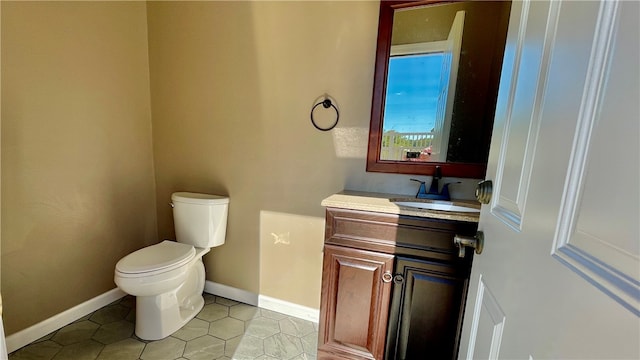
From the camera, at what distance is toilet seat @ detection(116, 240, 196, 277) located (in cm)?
139

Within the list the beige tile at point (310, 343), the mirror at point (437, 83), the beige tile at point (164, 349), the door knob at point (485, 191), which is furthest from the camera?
the beige tile at point (310, 343)

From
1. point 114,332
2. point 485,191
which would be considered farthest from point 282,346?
point 485,191

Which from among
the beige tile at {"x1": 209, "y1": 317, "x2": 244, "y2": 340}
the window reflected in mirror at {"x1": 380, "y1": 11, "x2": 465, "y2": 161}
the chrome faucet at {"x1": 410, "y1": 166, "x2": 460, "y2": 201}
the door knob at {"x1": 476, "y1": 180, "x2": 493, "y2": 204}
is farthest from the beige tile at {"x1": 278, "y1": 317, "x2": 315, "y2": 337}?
the door knob at {"x1": 476, "y1": 180, "x2": 493, "y2": 204}

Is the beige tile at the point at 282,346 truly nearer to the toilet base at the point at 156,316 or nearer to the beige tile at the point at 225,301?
the beige tile at the point at 225,301

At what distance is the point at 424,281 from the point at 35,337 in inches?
83.1

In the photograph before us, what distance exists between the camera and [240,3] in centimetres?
167

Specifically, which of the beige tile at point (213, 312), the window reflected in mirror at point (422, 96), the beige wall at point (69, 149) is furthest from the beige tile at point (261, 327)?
the window reflected in mirror at point (422, 96)

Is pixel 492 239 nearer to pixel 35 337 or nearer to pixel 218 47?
pixel 218 47

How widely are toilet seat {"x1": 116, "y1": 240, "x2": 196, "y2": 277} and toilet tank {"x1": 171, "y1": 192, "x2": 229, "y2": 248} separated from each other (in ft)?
0.29

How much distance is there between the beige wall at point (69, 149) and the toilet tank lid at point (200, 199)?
44cm

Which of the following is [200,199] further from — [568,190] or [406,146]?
[568,190]

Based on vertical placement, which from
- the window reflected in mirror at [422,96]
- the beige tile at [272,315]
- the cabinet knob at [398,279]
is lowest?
the beige tile at [272,315]

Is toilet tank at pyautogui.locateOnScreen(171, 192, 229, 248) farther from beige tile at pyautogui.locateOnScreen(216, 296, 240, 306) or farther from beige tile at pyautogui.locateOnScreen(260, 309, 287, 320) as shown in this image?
beige tile at pyautogui.locateOnScreen(260, 309, 287, 320)

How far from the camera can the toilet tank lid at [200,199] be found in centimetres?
175
